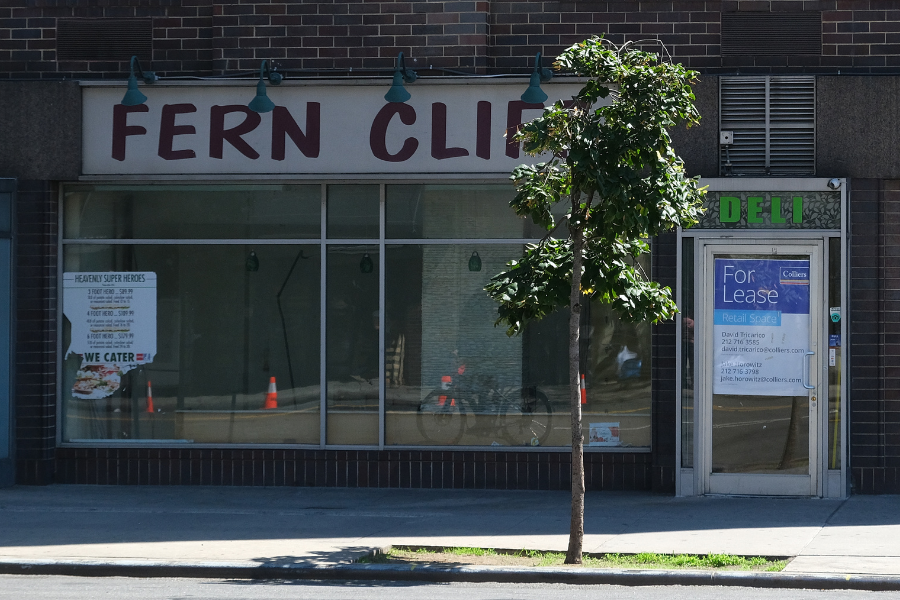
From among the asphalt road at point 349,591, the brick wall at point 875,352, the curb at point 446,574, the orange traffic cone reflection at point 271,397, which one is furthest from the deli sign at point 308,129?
the asphalt road at point 349,591

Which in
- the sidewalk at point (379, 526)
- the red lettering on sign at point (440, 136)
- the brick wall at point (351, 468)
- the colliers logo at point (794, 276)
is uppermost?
the red lettering on sign at point (440, 136)

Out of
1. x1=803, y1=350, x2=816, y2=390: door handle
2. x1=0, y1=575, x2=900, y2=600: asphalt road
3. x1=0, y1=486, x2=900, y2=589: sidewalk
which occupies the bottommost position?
x1=0, y1=575, x2=900, y2=600: asphalt road

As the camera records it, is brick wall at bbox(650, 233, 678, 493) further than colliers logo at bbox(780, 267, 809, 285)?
Yes

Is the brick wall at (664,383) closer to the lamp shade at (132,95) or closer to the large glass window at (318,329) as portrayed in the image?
the large glass window at (318,329)

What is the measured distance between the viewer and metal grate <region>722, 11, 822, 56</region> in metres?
11.1

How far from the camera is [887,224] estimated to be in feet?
35.4

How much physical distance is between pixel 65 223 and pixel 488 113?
4742 mm

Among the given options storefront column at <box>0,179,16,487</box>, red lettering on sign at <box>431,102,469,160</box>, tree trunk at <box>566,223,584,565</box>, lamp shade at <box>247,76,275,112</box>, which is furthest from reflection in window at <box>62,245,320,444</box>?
tree trunk at <box>566,223,584,565</box>

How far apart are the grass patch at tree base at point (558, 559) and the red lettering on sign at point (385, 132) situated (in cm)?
435

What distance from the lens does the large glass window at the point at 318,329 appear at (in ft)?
37.6

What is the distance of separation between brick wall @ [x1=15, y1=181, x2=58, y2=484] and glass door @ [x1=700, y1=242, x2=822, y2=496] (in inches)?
272

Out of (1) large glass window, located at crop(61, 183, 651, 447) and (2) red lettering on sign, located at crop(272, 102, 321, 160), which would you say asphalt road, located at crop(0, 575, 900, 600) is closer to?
(1) large glass window, located at crop(61, 183, 651, 447)

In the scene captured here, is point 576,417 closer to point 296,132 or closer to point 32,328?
point 296,132

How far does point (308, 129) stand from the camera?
11.3 m
